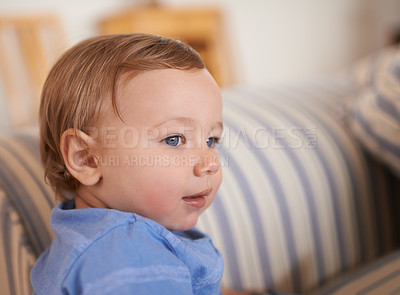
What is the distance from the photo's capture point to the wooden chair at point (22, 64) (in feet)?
8.60

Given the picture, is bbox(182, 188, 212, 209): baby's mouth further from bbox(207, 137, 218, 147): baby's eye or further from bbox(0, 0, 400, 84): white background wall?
bbox(0, 0, 400, 84): white background wall

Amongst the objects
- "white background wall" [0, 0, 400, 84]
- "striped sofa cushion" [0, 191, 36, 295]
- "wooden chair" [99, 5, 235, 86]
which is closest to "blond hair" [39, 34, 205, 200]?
"striped sofa cushion" [0, 191, 36, 295]

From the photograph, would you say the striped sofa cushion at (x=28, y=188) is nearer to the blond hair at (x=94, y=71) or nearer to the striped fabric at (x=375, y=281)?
the blond hair at (x=94, y=71)

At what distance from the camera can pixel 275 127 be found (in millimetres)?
1105

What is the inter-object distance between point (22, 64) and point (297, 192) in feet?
7.34

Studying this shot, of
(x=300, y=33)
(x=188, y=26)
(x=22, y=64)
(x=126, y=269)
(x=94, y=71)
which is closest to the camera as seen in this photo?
(x=126, y=269)

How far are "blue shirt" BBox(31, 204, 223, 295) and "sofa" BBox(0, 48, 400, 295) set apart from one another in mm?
179

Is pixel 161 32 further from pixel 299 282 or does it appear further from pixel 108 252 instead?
pixel 108 252

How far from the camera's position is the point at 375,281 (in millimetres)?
812

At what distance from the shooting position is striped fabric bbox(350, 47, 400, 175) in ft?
3.53

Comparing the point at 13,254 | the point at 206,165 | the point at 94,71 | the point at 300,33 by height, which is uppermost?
the point at 94,71

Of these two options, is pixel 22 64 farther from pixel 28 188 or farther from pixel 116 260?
pixel 116 260

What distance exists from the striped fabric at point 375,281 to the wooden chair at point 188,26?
2290mm

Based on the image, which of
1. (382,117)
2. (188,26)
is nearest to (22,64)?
(188,26)
